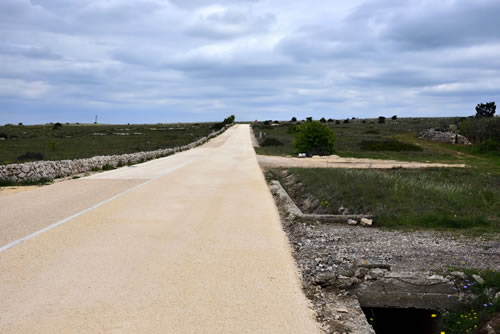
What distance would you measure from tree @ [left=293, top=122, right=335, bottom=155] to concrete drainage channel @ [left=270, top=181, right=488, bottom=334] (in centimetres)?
3034

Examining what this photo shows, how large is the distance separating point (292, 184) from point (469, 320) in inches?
479

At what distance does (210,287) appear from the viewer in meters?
5.20

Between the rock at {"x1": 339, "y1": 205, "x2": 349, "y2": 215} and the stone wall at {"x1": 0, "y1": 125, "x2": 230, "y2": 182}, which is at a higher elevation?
the stone wall at {"x1": 0, "y1": 125, "x2": 230, "y2": 182}

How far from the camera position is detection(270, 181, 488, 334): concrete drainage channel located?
4.95m

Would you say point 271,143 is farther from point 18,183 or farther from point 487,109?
point 487,109

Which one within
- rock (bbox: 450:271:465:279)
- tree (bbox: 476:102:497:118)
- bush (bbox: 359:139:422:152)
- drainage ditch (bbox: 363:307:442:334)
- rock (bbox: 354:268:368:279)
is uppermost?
tree (bbox: 476:102:497:118)

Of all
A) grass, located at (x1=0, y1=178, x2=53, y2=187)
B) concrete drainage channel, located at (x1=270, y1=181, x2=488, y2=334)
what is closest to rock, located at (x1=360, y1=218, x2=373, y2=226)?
concrete drainage channel, located at (x1=270, y1=181, x2=488, y2=334)

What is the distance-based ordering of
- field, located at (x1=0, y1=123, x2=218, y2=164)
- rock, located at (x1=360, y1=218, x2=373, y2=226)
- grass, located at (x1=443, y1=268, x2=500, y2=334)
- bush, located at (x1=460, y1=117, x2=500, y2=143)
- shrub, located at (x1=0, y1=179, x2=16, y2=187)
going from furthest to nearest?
bush, located at (x1=460, y1=117, x2=500, y2=143) → field, located at (x1=0, y1=123, x2=218, y2=164) → shrub, located at (x1=0, y1=179, x2=16, y2=187) → rock, located at (x1=360, y1=218, x2=373, y2=226) → grass, located at (x1=443, y1=268, x2=500, y2=334)

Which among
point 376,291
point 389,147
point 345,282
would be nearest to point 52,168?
point 345,282

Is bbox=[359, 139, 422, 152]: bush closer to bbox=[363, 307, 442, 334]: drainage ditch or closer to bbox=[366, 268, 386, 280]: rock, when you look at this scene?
bbox=[363, 307, 442, 334]: drainage ditch

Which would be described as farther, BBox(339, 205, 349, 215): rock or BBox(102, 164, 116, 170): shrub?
BBox(102, 164, 116, 170): shrub

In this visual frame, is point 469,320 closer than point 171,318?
No

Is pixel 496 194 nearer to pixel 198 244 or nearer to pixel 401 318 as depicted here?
pixel 401 318

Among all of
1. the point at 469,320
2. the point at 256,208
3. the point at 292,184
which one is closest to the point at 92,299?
the point at 469,320
